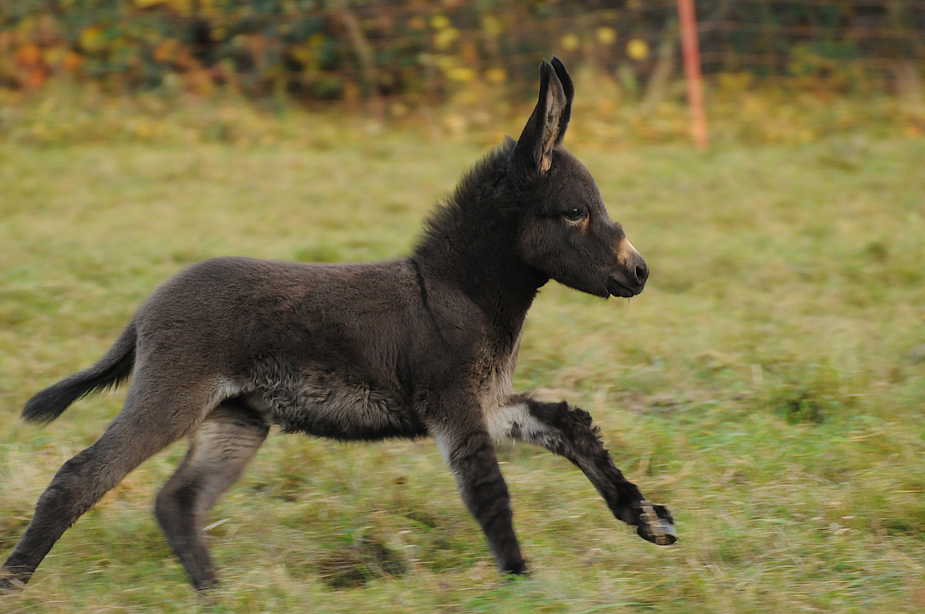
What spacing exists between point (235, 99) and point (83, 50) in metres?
2.13

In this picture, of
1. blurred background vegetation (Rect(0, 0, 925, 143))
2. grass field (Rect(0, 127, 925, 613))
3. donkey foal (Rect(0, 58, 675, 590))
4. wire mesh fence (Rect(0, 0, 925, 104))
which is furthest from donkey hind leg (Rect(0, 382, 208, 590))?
wire mesh fence (Rect(0, 0, 925, 104))

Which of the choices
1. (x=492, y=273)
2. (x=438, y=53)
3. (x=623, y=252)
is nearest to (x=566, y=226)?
(x=623, y=252)

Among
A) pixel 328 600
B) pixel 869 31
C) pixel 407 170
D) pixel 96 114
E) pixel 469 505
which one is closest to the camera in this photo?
pixel 328 600

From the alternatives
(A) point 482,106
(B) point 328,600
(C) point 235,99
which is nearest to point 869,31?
(A) point 482,106

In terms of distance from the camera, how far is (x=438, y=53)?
1325cm

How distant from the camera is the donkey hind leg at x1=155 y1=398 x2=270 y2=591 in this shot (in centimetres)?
393

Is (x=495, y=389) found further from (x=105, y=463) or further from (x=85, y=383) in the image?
(x=85, y=383)

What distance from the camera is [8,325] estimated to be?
6.92 m

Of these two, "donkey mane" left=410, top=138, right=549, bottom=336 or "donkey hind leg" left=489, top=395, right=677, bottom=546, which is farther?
"donkey mane" left=410, top=138, right=549, bottom=336

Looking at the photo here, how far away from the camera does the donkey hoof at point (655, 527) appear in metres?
3.92

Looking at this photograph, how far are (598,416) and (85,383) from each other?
2.59 m

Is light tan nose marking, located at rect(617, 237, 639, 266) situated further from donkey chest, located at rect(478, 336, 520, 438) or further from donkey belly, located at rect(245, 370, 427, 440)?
donkey belly, located at rect(245, 370, 427, 440)

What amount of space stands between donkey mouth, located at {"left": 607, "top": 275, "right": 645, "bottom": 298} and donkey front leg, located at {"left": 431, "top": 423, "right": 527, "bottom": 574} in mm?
788

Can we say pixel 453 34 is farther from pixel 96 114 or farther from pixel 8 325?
pixel 8 325
